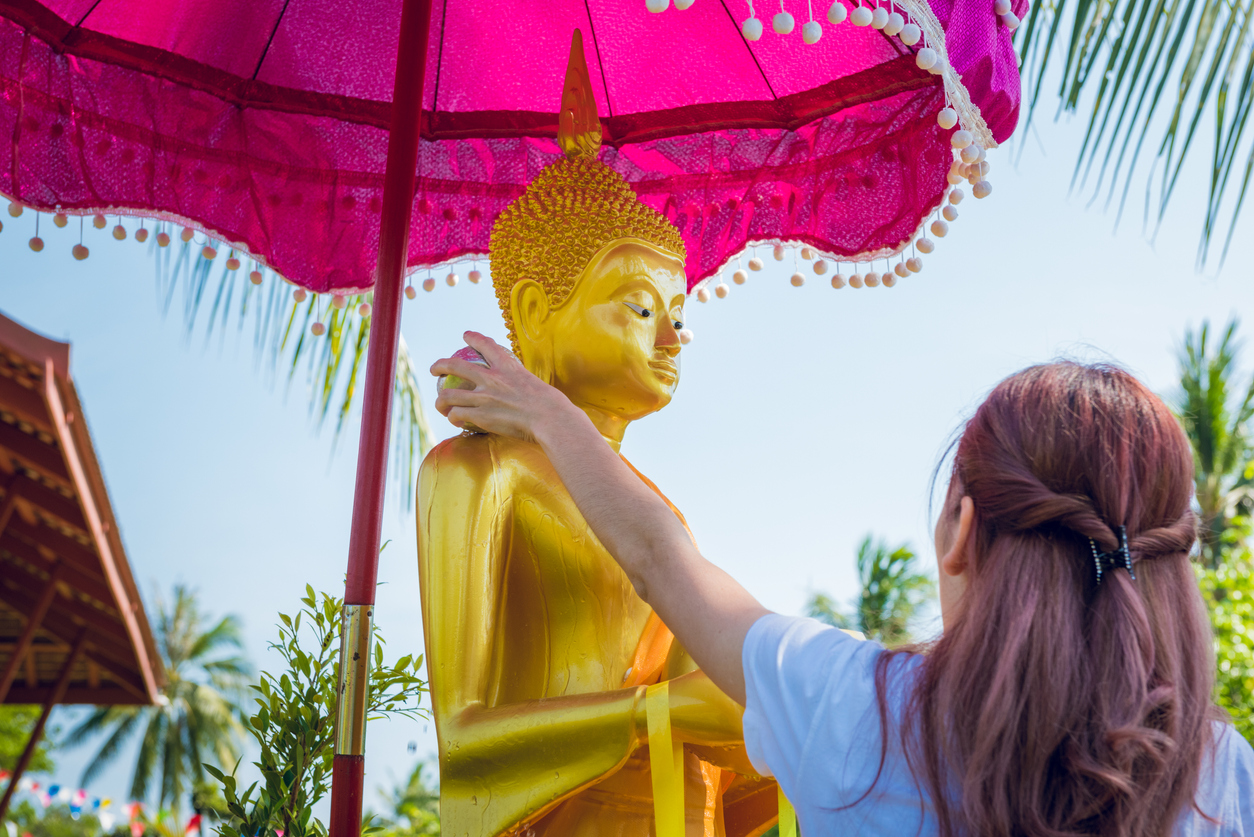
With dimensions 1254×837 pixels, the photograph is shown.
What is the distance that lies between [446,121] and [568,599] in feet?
4.76

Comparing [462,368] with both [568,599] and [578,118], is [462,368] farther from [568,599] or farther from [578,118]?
[578,118]

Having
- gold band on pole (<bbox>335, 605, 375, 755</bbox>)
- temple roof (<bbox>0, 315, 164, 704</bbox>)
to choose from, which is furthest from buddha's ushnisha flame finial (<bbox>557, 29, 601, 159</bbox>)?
temple roof (<bbox>0, 315, 164, 704</bbox>)

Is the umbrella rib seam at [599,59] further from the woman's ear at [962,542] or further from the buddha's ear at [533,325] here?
the woman's ear at [962,542]

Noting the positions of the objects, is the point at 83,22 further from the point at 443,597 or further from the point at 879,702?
the point at 879,702

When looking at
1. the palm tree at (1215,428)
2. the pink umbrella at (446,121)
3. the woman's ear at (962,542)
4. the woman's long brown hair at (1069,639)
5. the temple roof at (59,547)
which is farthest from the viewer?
the palm tree at (1215,428)

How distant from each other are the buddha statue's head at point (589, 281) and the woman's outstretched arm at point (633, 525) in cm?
→ 28

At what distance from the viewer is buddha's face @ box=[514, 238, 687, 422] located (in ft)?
6.53

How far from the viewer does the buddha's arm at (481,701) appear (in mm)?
1584

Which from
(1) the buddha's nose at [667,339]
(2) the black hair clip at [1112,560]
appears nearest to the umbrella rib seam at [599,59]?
(1) the buddha's nose at [667,339]

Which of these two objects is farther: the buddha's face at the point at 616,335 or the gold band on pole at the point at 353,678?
the buddha's face at the point at 616,335

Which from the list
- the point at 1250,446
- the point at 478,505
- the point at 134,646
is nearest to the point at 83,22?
the point at 478,505

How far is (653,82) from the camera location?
2.66m

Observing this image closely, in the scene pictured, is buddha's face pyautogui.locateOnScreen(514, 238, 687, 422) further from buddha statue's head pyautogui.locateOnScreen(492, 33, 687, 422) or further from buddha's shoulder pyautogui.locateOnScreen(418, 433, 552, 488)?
buddha's shoulder pyautogui.locateOnScreen(418, 433, 552, 488)

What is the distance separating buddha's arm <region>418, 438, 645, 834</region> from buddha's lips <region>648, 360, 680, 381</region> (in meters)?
0.37
